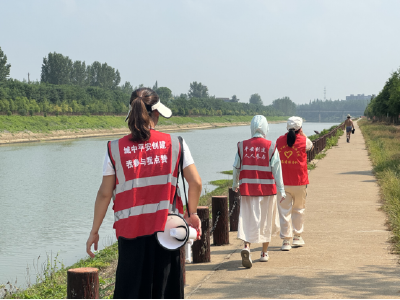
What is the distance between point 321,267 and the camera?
5.66 m

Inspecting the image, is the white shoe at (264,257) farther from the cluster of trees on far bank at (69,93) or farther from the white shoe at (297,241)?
the cluster of trees on far bank at (69,93)

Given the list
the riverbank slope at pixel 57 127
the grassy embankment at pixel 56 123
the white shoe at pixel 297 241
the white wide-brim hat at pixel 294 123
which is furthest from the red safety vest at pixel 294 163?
the grassy embankment at pixel 56 123

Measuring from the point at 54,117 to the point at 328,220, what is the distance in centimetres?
5821

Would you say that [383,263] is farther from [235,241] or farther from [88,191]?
[88,191]

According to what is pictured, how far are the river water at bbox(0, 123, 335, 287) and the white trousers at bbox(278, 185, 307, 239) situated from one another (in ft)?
13.4

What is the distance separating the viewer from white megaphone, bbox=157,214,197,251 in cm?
309

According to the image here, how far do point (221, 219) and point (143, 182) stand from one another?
3.82 metres

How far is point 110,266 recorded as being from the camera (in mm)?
7094

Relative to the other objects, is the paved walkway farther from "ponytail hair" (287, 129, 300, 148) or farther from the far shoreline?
the far shoreline

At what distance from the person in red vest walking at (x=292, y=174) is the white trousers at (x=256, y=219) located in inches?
28.8

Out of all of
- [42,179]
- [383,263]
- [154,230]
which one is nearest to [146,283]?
[154,230]

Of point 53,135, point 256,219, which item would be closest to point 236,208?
point 256,219

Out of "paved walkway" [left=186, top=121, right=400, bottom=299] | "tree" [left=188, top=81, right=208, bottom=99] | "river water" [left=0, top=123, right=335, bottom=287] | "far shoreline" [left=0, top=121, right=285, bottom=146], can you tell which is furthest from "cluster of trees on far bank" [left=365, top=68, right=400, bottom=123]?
"tree" [left=188, top=81, right=208, bottom=99]

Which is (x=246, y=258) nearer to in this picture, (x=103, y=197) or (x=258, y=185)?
(x=258, y=185)
